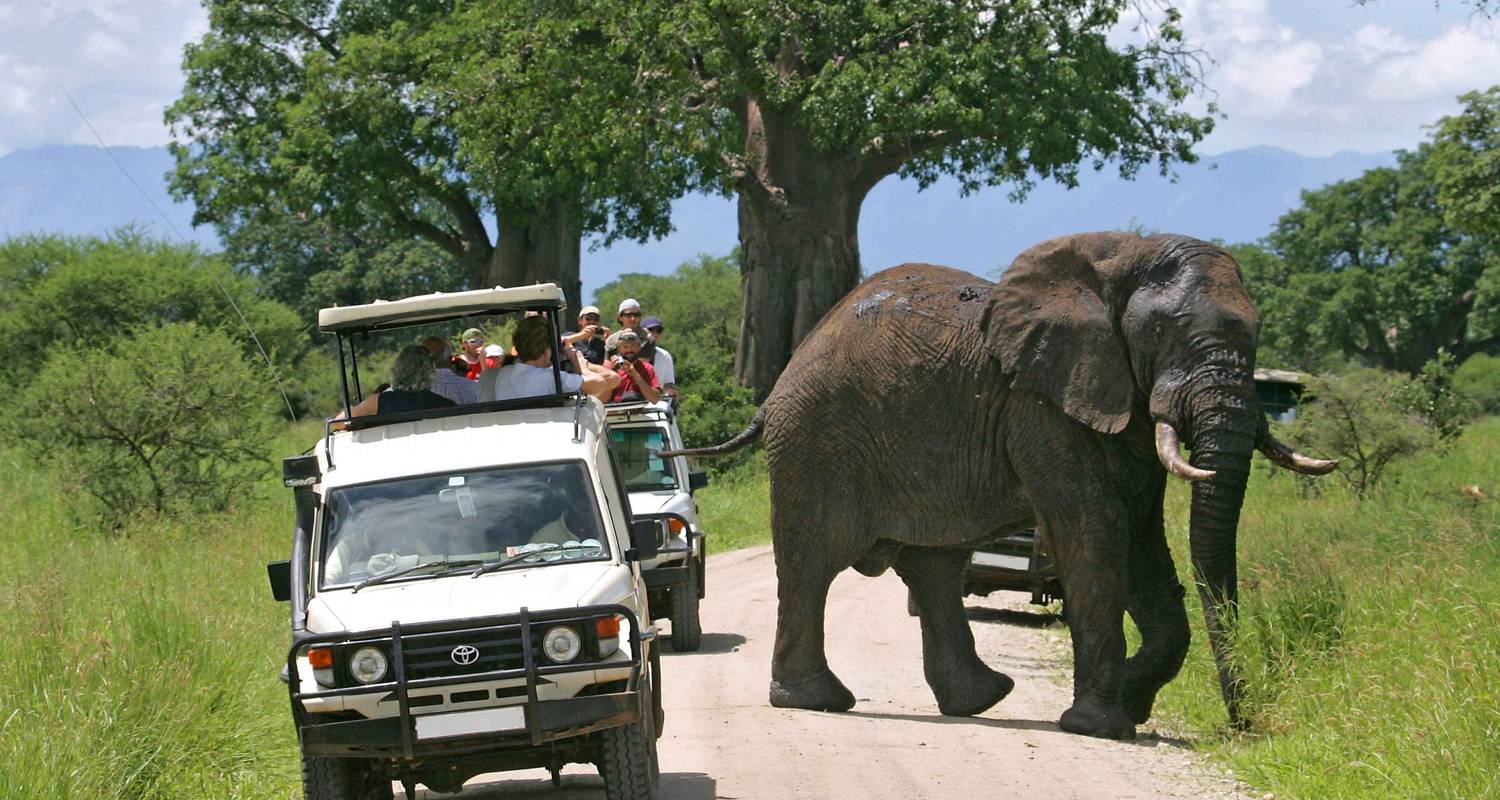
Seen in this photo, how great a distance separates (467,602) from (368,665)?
0.47 m

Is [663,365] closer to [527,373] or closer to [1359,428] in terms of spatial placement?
[527,373]

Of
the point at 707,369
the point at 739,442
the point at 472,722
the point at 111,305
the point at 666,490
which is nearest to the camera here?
the point at 472,722

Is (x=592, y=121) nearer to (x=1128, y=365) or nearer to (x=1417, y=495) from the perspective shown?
(x=1417, y=495)

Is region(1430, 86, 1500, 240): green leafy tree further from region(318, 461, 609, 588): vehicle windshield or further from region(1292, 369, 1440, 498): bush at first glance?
region(318, 461, 609, 588): vehicle windshield

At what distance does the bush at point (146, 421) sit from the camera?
850 inches

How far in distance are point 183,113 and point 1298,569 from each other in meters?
35.5

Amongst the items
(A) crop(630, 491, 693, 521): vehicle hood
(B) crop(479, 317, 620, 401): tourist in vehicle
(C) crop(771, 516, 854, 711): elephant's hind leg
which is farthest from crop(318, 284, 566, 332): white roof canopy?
Answer: (A) crop(630, 491, 693, 521): vehicle hood

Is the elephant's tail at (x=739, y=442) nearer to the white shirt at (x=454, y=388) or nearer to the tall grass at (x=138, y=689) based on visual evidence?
the white shirt at (x=454, y=388)

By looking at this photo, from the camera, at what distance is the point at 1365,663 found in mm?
9859

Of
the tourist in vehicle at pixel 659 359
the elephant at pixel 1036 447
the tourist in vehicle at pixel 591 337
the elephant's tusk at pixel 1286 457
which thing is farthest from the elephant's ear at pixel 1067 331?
the tourist in vehicle at pixel 659 359

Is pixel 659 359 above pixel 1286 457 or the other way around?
above

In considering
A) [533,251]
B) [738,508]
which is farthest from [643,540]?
[533,251]

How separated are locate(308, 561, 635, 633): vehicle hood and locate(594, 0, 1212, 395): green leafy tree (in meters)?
20.1

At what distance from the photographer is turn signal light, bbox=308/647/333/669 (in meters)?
7.40
